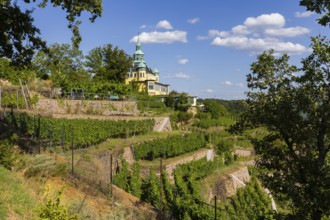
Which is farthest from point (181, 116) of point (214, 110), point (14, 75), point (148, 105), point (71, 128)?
point (71, 128)

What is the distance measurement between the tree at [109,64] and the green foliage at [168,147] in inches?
847

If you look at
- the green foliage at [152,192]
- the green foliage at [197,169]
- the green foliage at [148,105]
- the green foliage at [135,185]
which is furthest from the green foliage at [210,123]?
the green foliage at [152,192]

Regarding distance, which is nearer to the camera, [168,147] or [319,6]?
[319,6]

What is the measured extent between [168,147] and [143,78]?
47.8 m

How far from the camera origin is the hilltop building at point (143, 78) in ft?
230

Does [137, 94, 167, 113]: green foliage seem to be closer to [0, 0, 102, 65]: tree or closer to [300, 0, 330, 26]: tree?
[0, 0, 102, 65]: tree

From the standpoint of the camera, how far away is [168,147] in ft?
99.6

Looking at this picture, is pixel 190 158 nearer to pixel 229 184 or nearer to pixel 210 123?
pixel 229 184

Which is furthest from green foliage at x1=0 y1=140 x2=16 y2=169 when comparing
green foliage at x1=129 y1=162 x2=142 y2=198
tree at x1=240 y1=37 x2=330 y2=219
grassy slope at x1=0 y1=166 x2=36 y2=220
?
green foliage at x1=129 y1=162 x2=142 y2=198

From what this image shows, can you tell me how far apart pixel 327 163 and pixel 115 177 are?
1460 cm

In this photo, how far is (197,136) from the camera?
122 ft

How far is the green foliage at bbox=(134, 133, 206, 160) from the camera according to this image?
92.3 ft

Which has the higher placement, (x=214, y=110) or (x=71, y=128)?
(x=214, y=110)

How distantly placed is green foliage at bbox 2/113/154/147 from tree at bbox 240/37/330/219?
11573 millimetres
